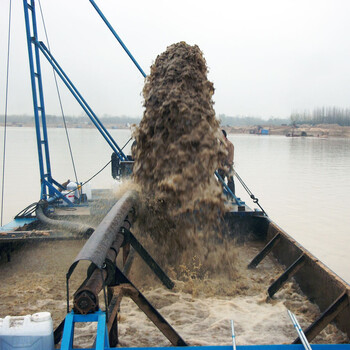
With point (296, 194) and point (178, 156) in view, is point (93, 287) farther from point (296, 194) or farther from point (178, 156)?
point (296, 194)

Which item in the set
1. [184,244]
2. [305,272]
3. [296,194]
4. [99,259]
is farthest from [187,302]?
[296,194]

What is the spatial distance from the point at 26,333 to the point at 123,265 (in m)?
1.39

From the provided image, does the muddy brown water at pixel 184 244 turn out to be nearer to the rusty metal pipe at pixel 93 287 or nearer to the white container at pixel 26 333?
the rusty metal pipe at pixel 93 287

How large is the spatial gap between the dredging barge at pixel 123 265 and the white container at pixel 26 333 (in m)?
0.09

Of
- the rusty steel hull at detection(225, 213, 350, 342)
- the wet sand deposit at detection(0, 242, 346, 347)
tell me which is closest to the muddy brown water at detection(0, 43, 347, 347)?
the wet sand deposit at detection(0, 242, 346, 347)

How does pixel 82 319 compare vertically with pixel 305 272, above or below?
above

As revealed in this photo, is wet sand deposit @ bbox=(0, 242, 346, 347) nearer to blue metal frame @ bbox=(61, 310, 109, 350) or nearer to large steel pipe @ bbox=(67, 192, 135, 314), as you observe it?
large steel pipe @ bbox=(67, 192, 135, 314)

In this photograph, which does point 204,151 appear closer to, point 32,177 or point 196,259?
point 196,259

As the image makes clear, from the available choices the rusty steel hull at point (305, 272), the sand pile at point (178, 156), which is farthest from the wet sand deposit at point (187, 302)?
the sand pile at point (178, 156)

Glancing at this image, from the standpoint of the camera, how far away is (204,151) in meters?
3.39

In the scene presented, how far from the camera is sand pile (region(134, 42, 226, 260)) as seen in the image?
3.31 m

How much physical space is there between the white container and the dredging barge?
86 millimetres

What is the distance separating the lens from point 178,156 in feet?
10.9

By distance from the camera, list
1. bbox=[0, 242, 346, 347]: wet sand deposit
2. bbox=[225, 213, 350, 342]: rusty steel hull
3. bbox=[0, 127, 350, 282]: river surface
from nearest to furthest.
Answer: bbox=[225, 213, 350, 342]: rusty steel hull → bbox=[0, 242, 346, 347]: wet sand deposit → bbox=[0, 127, 350, 282]: river surface
